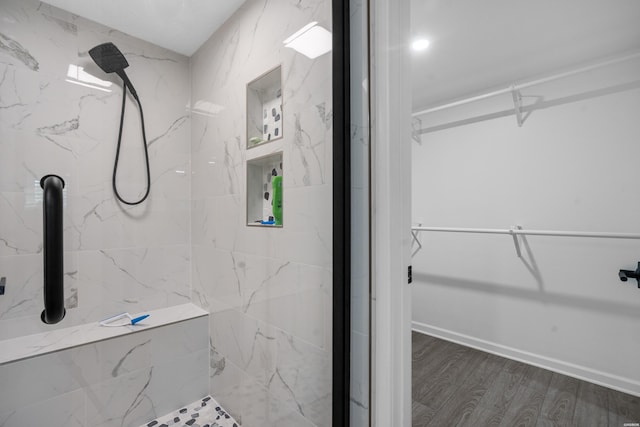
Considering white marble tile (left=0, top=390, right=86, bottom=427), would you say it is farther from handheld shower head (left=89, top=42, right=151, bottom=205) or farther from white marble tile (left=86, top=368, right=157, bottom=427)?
handheld shower head (left=89, top=42, right=151, bottom=205)

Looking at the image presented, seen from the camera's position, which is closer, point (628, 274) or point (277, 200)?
point (277, 200)

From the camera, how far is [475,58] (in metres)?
1.84

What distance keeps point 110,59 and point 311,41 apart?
0.78 metres

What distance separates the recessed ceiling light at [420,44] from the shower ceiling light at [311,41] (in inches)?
41.6

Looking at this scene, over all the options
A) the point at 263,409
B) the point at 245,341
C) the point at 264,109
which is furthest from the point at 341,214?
the point at 263,409

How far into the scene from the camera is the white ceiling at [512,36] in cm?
142

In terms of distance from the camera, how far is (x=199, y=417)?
1359 mm

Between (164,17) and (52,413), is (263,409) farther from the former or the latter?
(164,17)

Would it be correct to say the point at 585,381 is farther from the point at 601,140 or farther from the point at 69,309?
the point at 69,309

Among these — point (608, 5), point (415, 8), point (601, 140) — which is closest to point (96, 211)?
point (415, 8)

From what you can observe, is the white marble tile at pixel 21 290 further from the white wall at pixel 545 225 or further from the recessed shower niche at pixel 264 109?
the white wall at pixel 545 225

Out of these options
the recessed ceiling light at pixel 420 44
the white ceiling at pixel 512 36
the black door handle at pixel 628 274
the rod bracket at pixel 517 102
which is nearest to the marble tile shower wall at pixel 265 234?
the white ceiling at pixel 512 36

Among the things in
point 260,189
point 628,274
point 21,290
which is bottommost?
point 628,274

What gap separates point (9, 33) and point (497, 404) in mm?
2665
